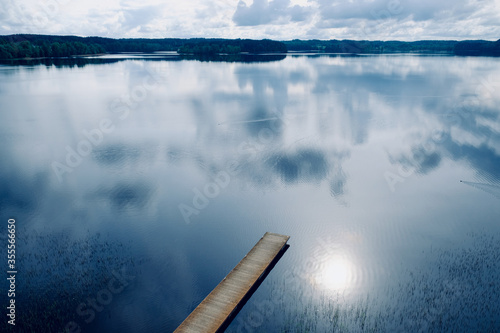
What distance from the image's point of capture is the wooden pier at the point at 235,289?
15.3m

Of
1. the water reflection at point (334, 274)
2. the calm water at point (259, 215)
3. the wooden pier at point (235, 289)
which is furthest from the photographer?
the water reflection at point (334, 274)

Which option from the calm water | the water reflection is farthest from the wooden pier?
the water reflection

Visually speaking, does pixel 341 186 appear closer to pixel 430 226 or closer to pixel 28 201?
pixel 430 226

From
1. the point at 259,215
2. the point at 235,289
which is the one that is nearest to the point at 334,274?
the point at 235,289

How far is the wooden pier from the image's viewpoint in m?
15.3

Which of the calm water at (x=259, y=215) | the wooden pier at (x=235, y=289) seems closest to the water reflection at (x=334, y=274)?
the calm water at (x=259, y=215)

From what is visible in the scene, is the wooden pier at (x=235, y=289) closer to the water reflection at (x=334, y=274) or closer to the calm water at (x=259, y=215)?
the calm water at (x=259, y=215)

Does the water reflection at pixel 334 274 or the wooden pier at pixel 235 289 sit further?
the water reflection at pixel 334 274

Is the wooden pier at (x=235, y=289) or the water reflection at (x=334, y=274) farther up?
the wooden pier at (x=235, y=289)

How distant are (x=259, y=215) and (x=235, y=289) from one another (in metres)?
9.42

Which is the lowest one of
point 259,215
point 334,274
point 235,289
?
point 334,274

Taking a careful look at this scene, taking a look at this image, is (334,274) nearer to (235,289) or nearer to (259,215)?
(235,289)

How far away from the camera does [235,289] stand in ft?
57.2

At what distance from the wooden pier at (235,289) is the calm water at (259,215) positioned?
0.88 meters
